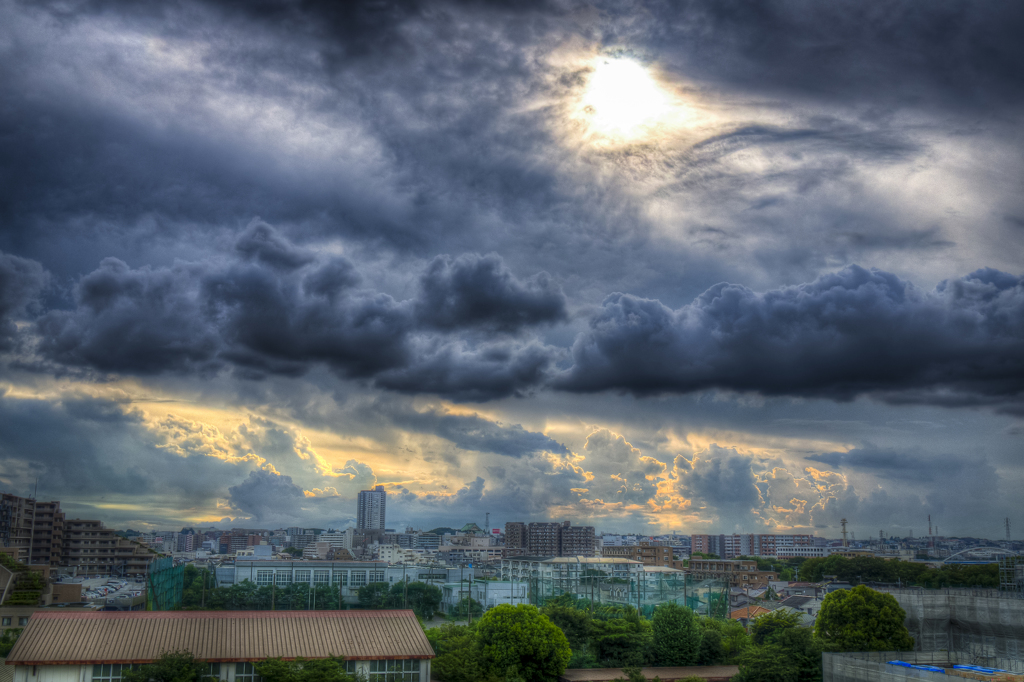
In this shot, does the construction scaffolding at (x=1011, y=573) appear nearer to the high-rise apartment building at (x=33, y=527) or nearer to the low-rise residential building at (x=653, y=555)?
the low-rise residential building at (x=653, y=555)

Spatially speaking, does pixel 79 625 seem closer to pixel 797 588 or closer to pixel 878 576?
pixel 797 588

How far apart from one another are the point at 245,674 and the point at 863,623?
32.2 m

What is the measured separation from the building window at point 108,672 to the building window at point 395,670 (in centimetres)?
967

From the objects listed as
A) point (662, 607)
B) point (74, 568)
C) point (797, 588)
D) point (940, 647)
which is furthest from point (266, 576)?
point (797, 588)

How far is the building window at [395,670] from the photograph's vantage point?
1265 inches

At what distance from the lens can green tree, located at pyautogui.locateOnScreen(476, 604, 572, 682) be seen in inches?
1455

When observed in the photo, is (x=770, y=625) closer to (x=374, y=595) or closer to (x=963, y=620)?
(x=963, y=620)

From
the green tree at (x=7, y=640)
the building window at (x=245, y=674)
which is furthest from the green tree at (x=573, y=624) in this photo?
the green tree at (x=7, y=640)

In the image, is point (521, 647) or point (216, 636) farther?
point (521, 647)

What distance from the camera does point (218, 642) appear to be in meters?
31.1

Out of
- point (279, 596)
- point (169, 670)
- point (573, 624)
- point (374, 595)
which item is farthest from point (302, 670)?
point (374, 595)

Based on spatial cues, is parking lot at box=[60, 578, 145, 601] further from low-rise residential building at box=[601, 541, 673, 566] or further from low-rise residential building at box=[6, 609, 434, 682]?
low-rise residential building at box=[601, 541, 673, 566]

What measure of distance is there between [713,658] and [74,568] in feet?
279

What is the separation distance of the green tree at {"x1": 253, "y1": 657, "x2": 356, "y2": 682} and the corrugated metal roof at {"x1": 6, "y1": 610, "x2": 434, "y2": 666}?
82 centimetres
